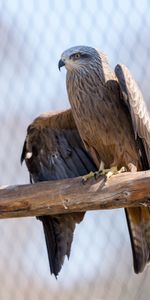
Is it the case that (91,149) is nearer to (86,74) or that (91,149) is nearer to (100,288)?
(86,74)

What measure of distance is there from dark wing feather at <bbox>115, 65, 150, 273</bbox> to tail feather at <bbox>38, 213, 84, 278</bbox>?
14.2 inches

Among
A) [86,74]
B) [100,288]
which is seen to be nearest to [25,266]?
[100,288]

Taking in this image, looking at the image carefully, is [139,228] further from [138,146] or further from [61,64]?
[61,64]

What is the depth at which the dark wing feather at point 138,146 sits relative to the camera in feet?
17.8

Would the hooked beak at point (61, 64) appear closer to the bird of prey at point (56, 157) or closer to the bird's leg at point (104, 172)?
the bird of prey at point (56, 157)

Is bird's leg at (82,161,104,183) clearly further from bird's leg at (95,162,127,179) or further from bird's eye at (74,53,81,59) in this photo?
bird's eye at (74,53,81,59)

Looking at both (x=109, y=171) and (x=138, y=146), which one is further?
(x=138, y=146)

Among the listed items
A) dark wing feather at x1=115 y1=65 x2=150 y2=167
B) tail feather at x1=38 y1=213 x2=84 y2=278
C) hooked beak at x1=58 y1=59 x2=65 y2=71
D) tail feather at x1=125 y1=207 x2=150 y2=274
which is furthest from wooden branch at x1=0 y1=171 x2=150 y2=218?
hooked beak at x1=58 y1=59 x2=65 y2=71

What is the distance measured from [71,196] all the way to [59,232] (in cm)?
72

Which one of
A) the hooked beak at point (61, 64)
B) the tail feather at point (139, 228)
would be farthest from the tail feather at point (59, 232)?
the hooked beak at point (61, 64)

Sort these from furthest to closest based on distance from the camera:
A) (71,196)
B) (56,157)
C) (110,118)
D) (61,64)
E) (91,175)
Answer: (56,157) < (61,64) < (110,118) < (91,175) < (71,196)

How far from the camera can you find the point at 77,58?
575 cm

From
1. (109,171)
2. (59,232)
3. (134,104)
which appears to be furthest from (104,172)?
(59,232)

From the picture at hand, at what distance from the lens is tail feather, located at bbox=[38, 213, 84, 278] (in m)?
5.84
